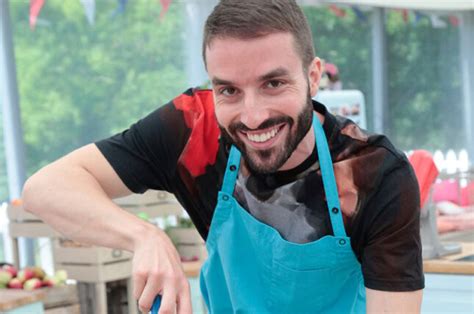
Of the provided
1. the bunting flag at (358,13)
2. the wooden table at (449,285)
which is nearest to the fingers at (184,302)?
the wooden table at (449,285)

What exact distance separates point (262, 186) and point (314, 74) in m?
0.22

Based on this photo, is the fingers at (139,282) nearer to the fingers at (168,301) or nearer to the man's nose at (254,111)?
the fingers at (168,301)

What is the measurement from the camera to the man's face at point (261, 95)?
122cm

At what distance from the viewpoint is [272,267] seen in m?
1.51

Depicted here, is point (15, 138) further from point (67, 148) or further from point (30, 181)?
point (30, 181)

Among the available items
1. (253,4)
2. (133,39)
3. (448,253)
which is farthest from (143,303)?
(133,39)

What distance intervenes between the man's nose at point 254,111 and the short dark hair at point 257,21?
0.09 meters

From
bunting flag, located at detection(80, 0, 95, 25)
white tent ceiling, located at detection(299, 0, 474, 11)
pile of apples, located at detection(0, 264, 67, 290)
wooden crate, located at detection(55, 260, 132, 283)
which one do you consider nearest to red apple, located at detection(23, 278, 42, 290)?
pile of apples, located at detection(0, 264, 67, 290)

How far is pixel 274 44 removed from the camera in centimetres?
123

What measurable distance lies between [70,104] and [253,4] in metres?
3.39

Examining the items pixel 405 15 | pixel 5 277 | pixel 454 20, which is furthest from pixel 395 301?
pixel 454 20

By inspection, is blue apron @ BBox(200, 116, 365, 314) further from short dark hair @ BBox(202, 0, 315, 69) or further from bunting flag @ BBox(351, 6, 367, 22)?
bunting flag @ BBox(351, 6, 367, 22)

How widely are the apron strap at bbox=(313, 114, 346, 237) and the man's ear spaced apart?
0.07 meters

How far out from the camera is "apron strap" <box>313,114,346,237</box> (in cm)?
140
